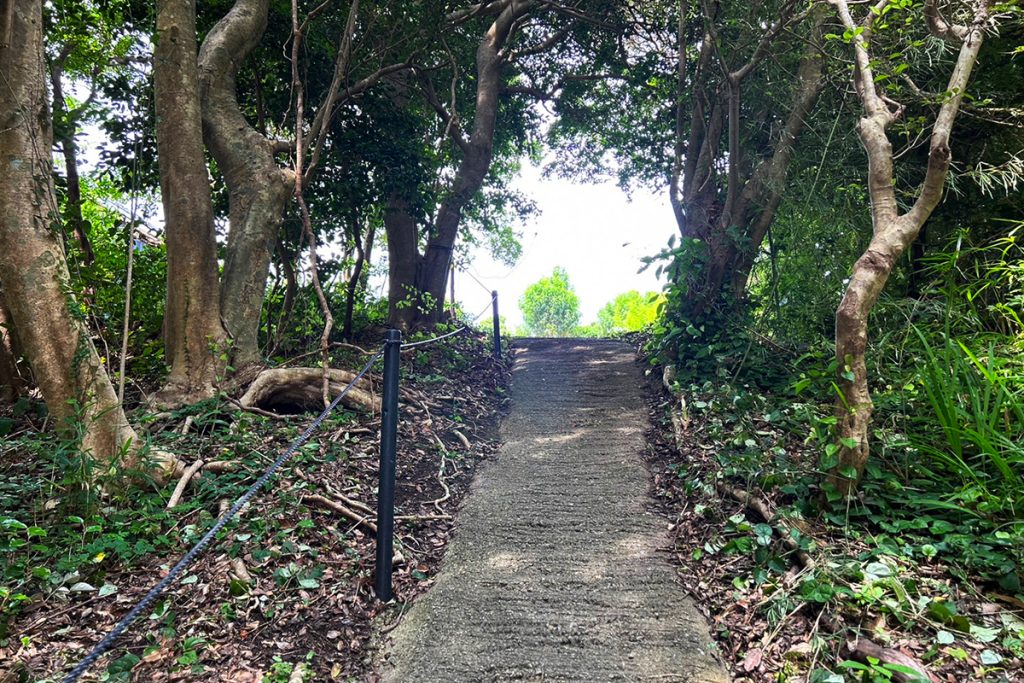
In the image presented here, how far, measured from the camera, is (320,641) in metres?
2.89

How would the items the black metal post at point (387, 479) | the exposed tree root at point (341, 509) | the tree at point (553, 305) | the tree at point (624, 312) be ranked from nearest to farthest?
the black metal post at point (387, 479) < the exposed tree root at point (341, 509) < the tree at point (624, 312) < the tree at point (553, 305)

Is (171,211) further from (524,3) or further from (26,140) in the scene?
(524,3)

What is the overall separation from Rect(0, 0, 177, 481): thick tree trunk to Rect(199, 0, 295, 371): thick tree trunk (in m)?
1.68

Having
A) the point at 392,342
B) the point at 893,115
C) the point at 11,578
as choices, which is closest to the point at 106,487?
the point at 11,578

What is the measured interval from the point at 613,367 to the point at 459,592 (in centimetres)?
487

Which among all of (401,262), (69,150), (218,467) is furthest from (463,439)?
(69,150)

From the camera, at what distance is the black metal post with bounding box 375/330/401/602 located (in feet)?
10.5

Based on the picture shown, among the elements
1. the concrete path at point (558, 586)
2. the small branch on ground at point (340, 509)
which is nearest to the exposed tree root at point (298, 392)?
the concrete path at point (558, 586)

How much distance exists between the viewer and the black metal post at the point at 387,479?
3199mm

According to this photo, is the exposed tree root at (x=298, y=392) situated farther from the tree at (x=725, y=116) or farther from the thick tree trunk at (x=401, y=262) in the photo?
the tree at (x=725, y=116)

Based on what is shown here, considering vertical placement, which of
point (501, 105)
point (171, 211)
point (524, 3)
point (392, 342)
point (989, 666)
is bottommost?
point (989, 666)

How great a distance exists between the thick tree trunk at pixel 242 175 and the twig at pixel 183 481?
5.01 ft

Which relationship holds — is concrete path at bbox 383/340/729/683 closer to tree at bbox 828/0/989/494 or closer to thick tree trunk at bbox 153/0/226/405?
tree at bbox 828/0/989/494

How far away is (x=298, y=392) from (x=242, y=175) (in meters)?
2.10
